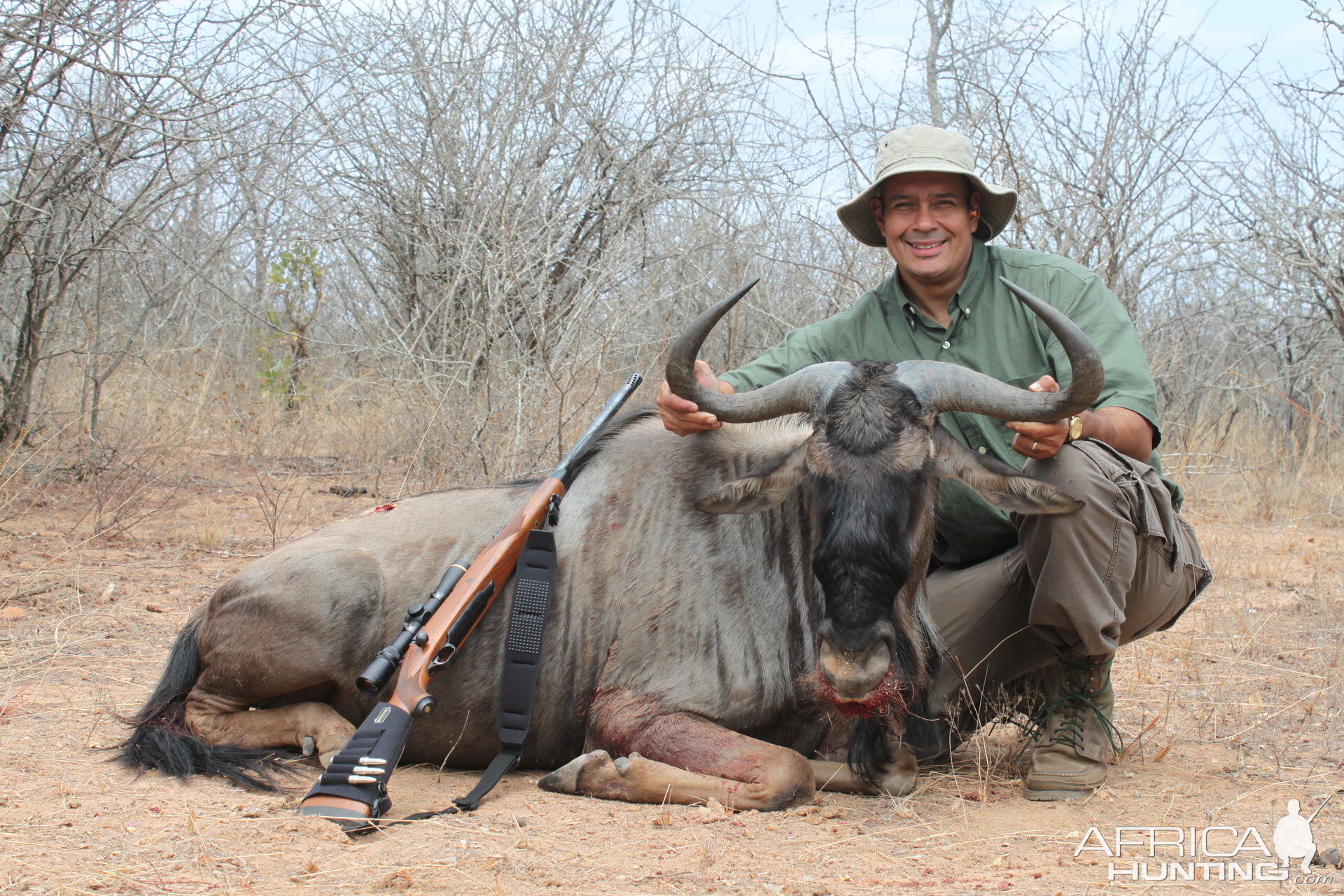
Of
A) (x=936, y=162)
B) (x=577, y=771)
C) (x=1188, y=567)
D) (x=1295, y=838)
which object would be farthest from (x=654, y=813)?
(x=936, y=162)

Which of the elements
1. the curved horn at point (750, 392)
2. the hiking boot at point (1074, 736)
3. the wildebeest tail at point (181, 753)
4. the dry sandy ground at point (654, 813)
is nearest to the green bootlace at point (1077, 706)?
the hiking boot at point (1074, 736)

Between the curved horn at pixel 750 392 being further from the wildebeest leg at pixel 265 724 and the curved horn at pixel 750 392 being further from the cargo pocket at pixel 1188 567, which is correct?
the wildebeest leg at pixel 265 724

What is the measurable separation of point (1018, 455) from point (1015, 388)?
84cm

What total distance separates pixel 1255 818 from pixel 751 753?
1507mm

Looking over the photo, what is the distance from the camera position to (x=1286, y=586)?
704cm

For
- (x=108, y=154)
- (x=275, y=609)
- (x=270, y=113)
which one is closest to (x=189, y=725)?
(x=275, y=609)

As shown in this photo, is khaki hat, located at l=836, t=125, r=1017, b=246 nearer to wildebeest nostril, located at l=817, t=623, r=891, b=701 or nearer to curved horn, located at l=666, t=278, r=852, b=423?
curved horn, located at l=666, t=278, r=852, b=423

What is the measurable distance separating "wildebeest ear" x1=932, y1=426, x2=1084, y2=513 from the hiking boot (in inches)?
26.6

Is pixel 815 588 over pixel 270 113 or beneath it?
beneath

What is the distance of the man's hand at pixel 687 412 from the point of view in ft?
13.6

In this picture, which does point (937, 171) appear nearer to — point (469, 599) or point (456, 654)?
point (469, 599)

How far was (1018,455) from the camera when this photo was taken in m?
4.48

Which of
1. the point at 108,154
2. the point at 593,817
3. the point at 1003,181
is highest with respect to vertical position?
the point at 1003,181

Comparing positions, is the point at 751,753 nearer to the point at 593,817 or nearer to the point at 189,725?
the point at 593,817
